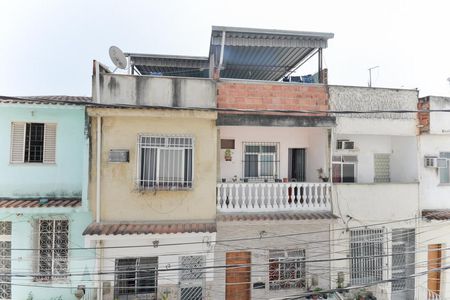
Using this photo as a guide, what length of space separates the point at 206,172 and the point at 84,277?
4930 millimetres

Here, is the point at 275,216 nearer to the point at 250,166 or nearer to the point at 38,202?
the point at 250,166

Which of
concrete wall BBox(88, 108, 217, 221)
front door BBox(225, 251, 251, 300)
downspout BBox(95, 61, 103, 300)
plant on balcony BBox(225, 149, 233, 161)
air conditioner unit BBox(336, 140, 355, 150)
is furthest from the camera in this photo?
air conditioner unit BBox(336, 140, 355, 150)

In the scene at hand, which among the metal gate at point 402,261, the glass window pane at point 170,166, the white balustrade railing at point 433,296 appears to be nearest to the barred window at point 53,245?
the glass window pane at point 170,166

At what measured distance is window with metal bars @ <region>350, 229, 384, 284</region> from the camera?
1015 centimetres

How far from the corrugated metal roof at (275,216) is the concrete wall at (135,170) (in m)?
0.51

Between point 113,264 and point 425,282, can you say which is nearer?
point 113,264

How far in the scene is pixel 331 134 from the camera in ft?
31.8

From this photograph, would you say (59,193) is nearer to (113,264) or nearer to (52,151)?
(52,151)

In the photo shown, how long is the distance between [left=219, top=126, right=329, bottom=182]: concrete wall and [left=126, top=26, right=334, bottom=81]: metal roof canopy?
7.91 feet

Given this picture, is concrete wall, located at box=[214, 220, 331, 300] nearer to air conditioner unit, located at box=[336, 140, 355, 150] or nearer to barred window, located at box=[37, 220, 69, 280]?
air conditioner unit, located at box=[336, 140, 355, 150]

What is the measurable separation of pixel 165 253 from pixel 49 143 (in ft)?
16.6

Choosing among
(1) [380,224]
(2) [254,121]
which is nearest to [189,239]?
(2) [254,121]

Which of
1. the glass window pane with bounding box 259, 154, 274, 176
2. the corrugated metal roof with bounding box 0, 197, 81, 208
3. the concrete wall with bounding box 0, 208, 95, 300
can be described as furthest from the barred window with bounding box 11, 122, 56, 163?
the glass window pane with bounding box 259, 154, 274, 176

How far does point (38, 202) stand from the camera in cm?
834
